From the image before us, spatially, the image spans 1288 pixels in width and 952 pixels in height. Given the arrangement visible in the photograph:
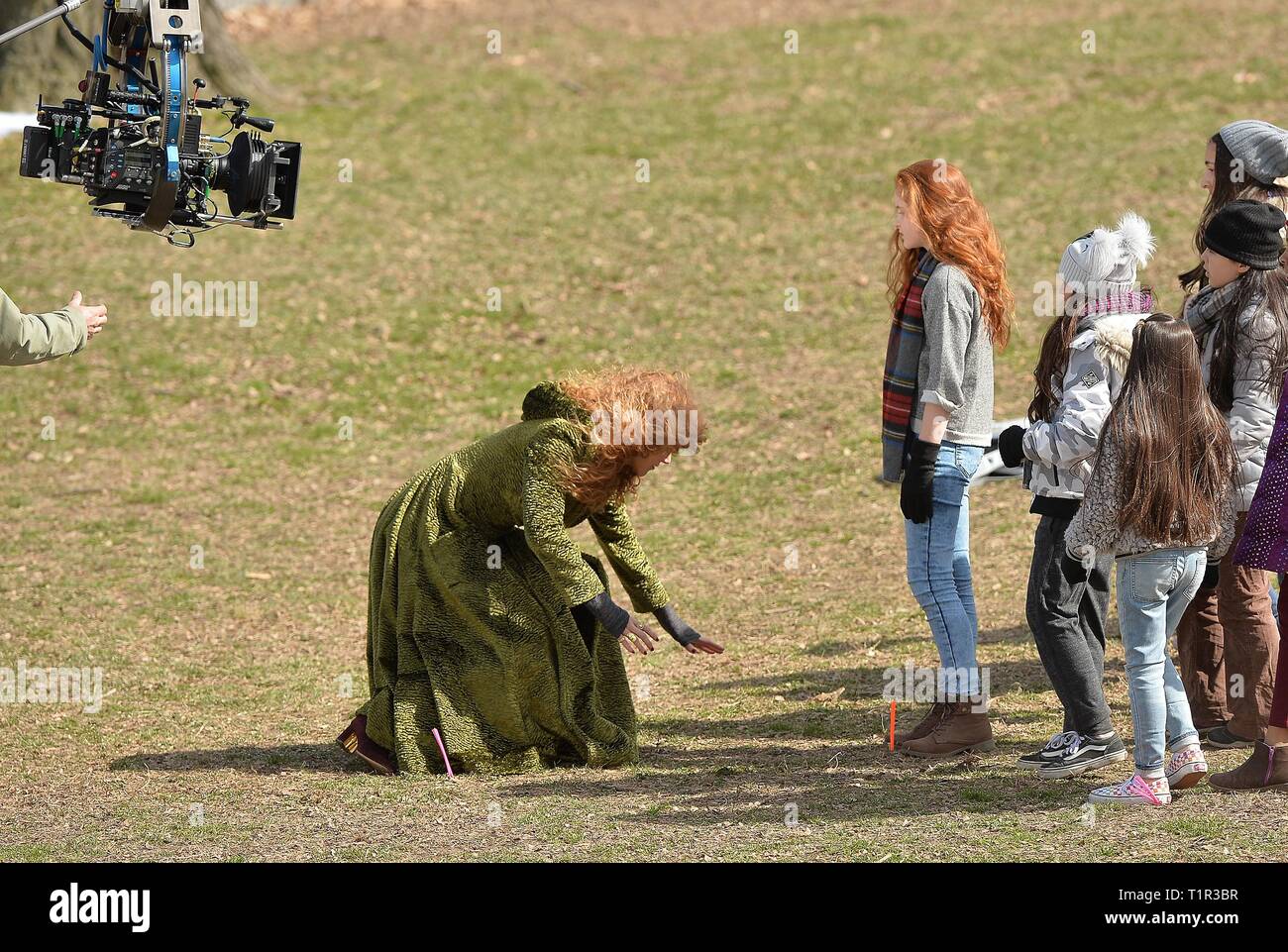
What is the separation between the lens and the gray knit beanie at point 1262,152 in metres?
5.46

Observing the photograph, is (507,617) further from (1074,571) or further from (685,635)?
(1074,571)

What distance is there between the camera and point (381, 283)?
12.3 m

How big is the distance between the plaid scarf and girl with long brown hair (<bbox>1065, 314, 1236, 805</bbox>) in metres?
0.92

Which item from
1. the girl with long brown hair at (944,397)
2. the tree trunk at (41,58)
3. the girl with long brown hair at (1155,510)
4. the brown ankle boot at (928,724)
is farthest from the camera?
the tree trunk at (41,58)

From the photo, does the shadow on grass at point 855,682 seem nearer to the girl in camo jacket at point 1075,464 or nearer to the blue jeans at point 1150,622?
the girl in camo jacket at point 1075,464

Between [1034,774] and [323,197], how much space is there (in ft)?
32.8

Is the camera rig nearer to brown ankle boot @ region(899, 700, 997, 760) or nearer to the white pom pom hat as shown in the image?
the white pom pom hat

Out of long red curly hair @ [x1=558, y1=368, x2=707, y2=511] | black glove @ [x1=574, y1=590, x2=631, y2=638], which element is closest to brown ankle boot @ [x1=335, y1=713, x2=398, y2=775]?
black glove @ [x1=574, y1=590, x2=631, y2=638]

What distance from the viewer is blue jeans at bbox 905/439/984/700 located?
5344mm

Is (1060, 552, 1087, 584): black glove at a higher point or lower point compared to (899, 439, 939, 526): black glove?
lower

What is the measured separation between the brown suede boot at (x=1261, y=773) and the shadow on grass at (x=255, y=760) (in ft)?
9.34

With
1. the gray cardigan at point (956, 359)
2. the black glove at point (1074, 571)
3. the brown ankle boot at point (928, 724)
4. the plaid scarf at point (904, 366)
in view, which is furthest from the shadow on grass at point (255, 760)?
the black glove at point (1074, 571)

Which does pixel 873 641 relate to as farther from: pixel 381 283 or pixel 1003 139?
pixel 1003 139
